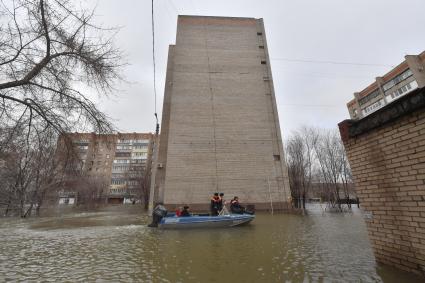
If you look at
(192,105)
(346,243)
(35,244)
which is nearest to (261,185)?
(192,105)

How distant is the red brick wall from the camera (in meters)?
3.93

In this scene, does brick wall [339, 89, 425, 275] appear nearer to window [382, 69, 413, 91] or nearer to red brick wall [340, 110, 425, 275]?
red brick wall [340, 110, 425, 275]

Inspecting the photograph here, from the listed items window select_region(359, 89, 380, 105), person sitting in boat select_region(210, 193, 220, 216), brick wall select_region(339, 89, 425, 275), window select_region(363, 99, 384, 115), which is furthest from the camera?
window select_region(359, 89, 380, 105)

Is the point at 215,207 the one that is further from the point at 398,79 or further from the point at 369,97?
the point at 369,97

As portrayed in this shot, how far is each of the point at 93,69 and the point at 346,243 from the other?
29.0ft

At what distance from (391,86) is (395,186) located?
2810 centimetres

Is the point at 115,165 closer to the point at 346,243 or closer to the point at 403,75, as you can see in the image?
the point at 403,75

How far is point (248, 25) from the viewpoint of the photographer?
31.0 meters

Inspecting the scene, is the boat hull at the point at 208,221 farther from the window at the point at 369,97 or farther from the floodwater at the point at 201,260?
the window at the point at 369,97

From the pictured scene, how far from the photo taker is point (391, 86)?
1057 inches

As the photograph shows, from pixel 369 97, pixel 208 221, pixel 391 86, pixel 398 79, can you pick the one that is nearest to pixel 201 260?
pixel 208 221

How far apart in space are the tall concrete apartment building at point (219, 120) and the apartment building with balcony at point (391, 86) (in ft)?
27.7

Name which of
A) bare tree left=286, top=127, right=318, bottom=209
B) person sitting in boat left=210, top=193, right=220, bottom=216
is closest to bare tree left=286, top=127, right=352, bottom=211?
bare tree left=286, top=127, right=318, bottom=209

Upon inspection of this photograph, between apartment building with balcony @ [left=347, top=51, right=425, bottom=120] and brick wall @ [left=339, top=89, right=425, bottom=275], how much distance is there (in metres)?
17.7
